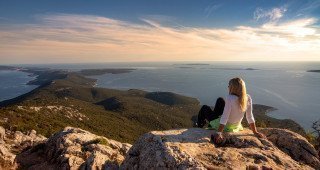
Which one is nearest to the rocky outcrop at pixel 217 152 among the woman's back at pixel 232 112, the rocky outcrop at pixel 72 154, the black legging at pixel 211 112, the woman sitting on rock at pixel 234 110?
the woman sitting on rock at pixel 234 110

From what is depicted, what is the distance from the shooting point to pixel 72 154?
1467 centimetres

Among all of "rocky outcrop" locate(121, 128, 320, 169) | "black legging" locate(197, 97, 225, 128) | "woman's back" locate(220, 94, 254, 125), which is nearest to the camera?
"rocky outcrop" locate(121, 128, 320, 169)

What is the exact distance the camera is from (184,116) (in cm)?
18500

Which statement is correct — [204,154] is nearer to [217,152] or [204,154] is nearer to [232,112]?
[217,152]

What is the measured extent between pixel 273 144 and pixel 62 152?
37.2 feet

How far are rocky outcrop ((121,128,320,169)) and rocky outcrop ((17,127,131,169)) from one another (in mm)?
3646

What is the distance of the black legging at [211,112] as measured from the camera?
1200 cm

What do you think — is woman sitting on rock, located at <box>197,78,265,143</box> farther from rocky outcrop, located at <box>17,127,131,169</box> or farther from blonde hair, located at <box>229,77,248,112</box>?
rocky outcrop, located at <box>17,127,131,169</box>

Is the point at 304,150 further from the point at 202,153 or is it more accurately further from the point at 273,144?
the point at 202,153

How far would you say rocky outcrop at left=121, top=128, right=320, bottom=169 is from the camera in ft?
25.6

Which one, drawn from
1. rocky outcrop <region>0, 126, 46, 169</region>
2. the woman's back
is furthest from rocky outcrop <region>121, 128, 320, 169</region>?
rocky outcrop <region>0, 126, 46, 169</region>

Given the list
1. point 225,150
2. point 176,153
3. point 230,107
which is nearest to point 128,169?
point 176,153

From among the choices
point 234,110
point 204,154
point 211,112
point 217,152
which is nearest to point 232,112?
point 234,110

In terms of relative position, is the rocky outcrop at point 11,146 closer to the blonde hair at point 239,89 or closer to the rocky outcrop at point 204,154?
the rocky outcrop at point 204,154
